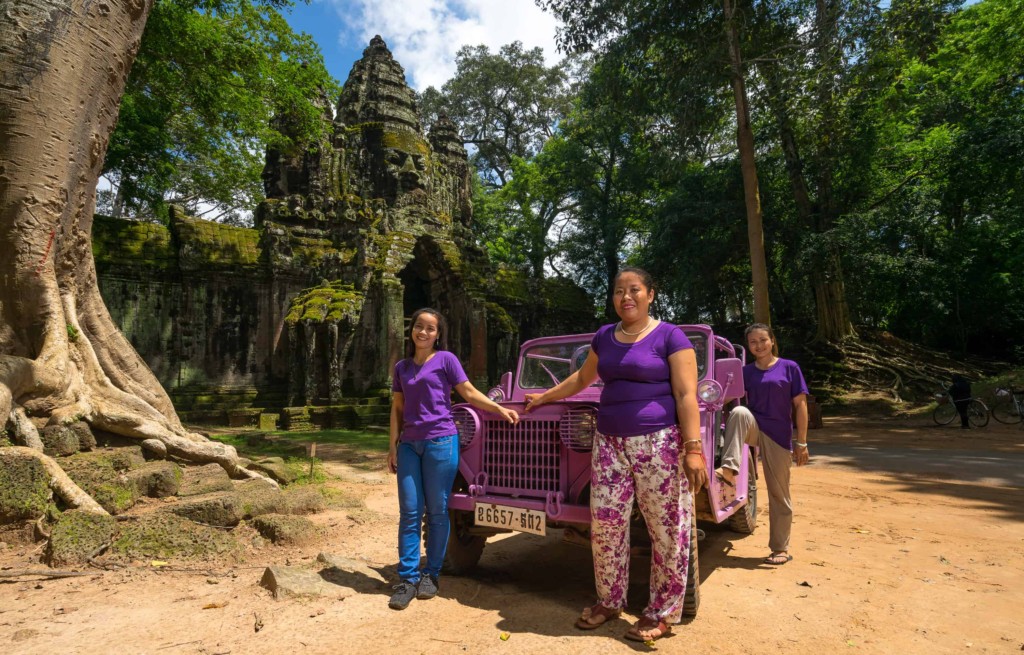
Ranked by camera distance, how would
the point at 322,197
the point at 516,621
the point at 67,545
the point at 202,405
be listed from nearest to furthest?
the point at 516,621
the point at 67,545
the point at 202,405
the point at 322,197

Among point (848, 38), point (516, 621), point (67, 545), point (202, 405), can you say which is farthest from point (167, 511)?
point (848, 38)

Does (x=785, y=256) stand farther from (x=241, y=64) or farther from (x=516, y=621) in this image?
(x=516, y=621)

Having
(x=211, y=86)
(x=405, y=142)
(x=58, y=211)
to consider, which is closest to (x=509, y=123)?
(x=405, y=142)

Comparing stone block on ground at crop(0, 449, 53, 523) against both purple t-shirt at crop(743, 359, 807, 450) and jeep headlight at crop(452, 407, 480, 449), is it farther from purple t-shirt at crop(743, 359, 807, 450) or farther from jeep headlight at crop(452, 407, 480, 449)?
purple t-shirt at crop(743, 359, 807, 450)

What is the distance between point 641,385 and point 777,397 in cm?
200

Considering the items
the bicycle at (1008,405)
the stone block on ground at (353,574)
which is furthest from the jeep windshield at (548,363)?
the bicycle at (1008,405)

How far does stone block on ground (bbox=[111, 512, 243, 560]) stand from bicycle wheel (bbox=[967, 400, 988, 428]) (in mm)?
16264

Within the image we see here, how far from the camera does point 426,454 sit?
3529mm

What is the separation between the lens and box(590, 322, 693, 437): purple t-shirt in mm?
2926

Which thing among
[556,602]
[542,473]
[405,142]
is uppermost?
[405,142]

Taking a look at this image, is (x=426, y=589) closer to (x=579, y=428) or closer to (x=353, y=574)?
(x=353, y=574)

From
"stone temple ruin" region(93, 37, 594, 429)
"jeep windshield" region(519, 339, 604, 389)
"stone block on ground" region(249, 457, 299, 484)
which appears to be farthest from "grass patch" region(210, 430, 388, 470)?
"jeep windshield" region(519, 339, 604, 389)

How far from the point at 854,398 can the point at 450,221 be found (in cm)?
1437

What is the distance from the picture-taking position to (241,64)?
43.6 ft
